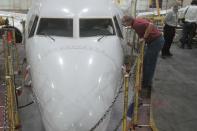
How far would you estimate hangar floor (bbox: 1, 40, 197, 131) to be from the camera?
7880 millimetres

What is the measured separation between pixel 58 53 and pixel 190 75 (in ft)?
25.3

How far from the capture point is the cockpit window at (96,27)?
697cm

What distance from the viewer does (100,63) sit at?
5973 mm

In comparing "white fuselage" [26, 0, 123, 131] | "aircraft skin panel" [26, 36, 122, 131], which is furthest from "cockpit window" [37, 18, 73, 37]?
"aircraft skin panel" [26, 36, 122, 131]

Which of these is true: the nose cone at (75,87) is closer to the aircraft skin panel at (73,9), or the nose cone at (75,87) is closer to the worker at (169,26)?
the aircraft skin panel at (73,9)

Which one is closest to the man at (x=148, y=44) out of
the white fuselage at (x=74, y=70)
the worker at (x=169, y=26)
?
the white fuselage at (x=74, y=70)

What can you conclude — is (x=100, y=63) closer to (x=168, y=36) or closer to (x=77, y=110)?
(x=77, y=110)

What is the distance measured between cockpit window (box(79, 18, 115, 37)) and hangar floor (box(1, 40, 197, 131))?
2.02 metres

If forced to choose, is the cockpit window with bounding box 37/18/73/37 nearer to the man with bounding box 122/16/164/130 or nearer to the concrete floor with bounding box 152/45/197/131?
the man with bounding box 122/16/164/130

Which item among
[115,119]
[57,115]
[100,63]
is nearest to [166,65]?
[115,119]

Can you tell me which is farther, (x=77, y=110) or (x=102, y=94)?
Result: (x=102, y=94)

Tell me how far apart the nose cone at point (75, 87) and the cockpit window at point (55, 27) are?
0.91 m

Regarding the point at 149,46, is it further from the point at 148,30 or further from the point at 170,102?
the point at 170,102

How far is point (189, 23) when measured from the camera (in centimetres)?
1731
